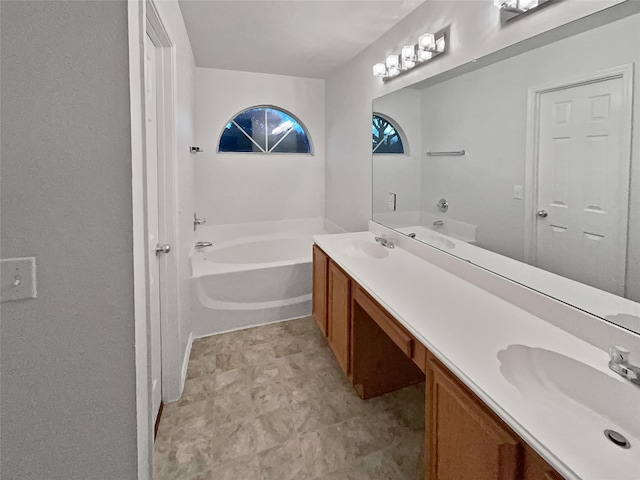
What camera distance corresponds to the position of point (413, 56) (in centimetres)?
207

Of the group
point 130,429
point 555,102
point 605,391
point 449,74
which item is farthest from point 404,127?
point 130,429

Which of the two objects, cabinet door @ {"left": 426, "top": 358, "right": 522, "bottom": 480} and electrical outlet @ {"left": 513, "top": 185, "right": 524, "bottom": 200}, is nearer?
cabinet door @ {"left": 426, "top": 358, "right": 522, "bottom": 480}

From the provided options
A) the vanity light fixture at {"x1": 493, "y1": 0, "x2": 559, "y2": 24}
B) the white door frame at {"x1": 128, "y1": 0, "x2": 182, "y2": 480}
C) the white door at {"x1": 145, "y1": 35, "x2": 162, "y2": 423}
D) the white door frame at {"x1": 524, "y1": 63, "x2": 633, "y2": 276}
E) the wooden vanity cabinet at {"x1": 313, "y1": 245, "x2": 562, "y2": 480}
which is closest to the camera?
the wooden vanity cabinet at {"x1": 313, "y1": 245, "x2": 562, "y2": 480}

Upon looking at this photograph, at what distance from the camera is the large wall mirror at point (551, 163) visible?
1060mm

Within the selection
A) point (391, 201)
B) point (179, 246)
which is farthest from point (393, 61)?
point (179, 246)

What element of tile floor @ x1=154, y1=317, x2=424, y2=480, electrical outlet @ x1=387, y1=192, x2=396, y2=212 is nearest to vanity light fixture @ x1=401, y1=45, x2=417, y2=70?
electrical outlet @ x1=387, y1=192, x2=396, y2=212

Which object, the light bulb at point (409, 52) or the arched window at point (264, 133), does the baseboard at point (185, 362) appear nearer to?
the arched window at point (264, 133)

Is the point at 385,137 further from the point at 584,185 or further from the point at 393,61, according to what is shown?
the point at 584,185

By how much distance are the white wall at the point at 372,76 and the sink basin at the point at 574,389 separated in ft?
3.88

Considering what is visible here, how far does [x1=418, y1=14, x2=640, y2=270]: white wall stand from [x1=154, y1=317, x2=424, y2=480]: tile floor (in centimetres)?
111

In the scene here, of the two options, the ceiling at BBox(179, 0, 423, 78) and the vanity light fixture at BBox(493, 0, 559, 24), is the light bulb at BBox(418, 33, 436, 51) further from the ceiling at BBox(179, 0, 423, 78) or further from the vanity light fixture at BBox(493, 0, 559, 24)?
the vanity light fixture at BBox(493, 0, 559, 24)

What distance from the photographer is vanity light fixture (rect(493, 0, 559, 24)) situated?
130 cm

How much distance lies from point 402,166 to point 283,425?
6.10 ft

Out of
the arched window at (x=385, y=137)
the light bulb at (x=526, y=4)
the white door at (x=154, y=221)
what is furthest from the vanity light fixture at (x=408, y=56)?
the white door at (x=154, y=221)
